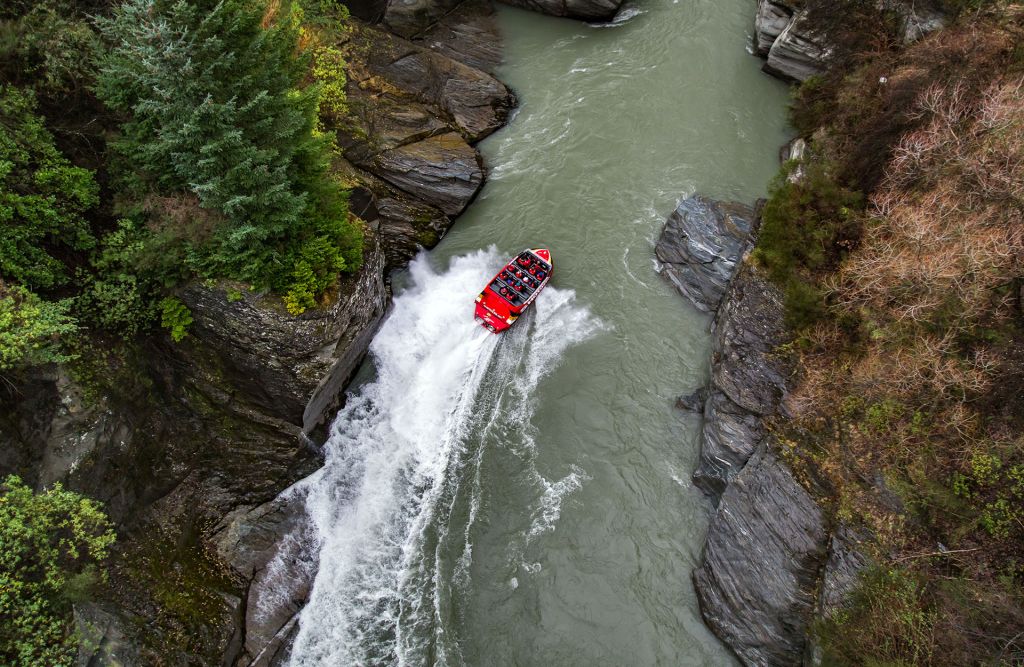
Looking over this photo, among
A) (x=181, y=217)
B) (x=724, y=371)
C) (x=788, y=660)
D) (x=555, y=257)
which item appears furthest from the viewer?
(x=555, y=257)

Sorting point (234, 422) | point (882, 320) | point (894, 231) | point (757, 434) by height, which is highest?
point (894, 231)

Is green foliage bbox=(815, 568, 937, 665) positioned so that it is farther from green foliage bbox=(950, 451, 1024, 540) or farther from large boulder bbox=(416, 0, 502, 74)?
large boulder bbox=(416, 0, 502, 74)

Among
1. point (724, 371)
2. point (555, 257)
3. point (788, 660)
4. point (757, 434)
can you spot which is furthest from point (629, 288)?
point (788, 660)

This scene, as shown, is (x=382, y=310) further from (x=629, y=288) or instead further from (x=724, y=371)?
(x=724, y=371)

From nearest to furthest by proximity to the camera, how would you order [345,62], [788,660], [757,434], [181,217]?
[788,660] → [181,217] → [757,434] → [345,62]

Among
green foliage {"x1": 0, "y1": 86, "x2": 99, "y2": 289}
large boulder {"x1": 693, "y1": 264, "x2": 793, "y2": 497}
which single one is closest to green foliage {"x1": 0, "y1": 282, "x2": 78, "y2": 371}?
green foliage {"x1": 0, "y1": 86, "x2": 99, "y2": 289}

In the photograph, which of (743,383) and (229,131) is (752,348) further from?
(229,131)

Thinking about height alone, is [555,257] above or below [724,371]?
below

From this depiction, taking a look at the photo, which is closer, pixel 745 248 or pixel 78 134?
pixel 78 134
